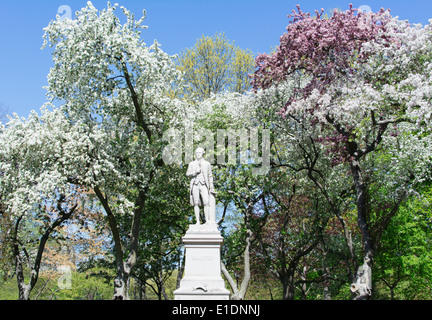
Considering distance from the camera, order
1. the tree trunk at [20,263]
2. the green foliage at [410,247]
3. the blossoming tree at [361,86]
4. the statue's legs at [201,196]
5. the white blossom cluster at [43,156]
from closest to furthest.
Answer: the statue's legs at [201,196] < the blossoming tree at [361,86] < the white blossom cluster at [43,156] < the tree trunk at [20,263] < the green foliage at [410,247]

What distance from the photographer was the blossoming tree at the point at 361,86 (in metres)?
15.3

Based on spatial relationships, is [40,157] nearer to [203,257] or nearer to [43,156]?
[43,156]

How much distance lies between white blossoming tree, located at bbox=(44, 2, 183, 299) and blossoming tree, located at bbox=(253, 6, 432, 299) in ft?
17.4

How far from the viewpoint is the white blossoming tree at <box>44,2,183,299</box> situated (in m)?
16.8

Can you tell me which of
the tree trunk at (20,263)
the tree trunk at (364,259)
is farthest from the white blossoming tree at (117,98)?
the tree trunk at (364,259)

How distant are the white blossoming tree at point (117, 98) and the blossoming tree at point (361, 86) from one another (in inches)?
209

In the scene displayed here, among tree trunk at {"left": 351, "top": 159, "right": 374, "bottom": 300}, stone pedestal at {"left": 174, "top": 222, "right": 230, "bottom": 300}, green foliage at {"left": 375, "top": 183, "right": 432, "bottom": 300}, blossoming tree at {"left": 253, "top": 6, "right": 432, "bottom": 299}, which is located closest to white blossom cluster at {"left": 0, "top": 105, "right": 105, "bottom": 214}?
stone pedestal at {"left": 174, "top": 222, "right": 230, "bottom": 300}

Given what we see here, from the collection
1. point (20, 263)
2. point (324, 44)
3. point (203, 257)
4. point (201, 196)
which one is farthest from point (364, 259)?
point (20, 263)

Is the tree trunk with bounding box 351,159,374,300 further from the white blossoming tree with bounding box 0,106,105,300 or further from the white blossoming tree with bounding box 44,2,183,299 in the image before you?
the white blossoming tree with bounding box 0,106,105,300

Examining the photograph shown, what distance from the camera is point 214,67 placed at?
3372cm

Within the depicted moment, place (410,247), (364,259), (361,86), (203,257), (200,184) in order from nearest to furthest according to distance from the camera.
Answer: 1. (203,257)
2. (200,184)
3. (361,86)
4. (364,259)
5. (410,247)

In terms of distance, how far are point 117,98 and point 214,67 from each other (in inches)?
622

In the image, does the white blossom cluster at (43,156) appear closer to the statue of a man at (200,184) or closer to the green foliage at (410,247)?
the statue of a man at (200,184)

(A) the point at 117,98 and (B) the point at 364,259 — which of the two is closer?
(B) the point at 364,259
